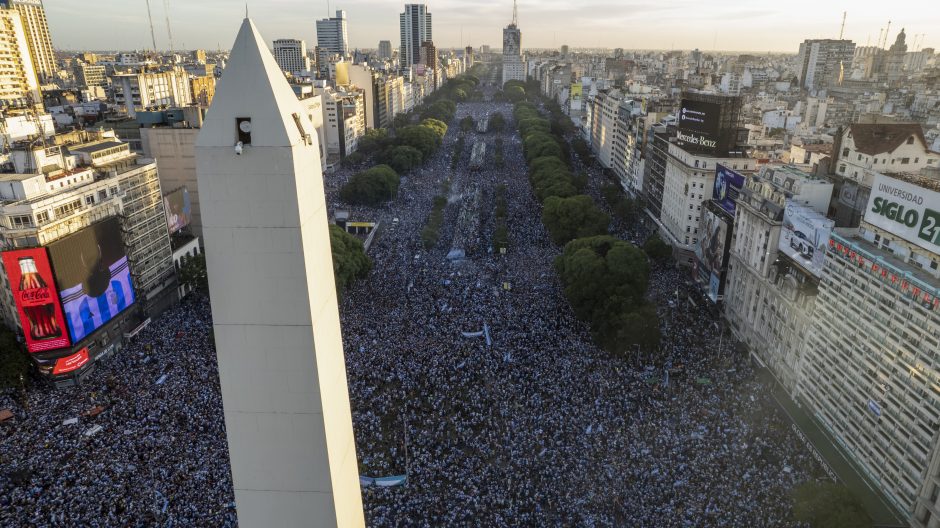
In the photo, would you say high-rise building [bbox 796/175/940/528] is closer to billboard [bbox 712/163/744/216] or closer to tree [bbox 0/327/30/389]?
billboard [bbox 712/163/744/216]

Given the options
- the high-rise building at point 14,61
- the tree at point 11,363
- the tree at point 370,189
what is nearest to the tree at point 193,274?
the tree at point 11,363

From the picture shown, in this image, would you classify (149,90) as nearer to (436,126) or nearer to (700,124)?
(436,126)

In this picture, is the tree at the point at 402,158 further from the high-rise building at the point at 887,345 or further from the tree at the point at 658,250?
the high-rise building at the point at 887,345

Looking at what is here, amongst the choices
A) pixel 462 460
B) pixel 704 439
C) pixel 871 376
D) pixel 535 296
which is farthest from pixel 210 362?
pixel 871 376

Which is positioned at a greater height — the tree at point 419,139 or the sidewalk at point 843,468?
the tree at point 419,139

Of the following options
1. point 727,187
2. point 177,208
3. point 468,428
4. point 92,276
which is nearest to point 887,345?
point 468,428

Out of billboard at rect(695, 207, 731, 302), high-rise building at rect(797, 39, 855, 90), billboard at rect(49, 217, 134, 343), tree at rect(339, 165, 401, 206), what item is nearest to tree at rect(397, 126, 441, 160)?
tree at rect(339, 165, 401, 206)
